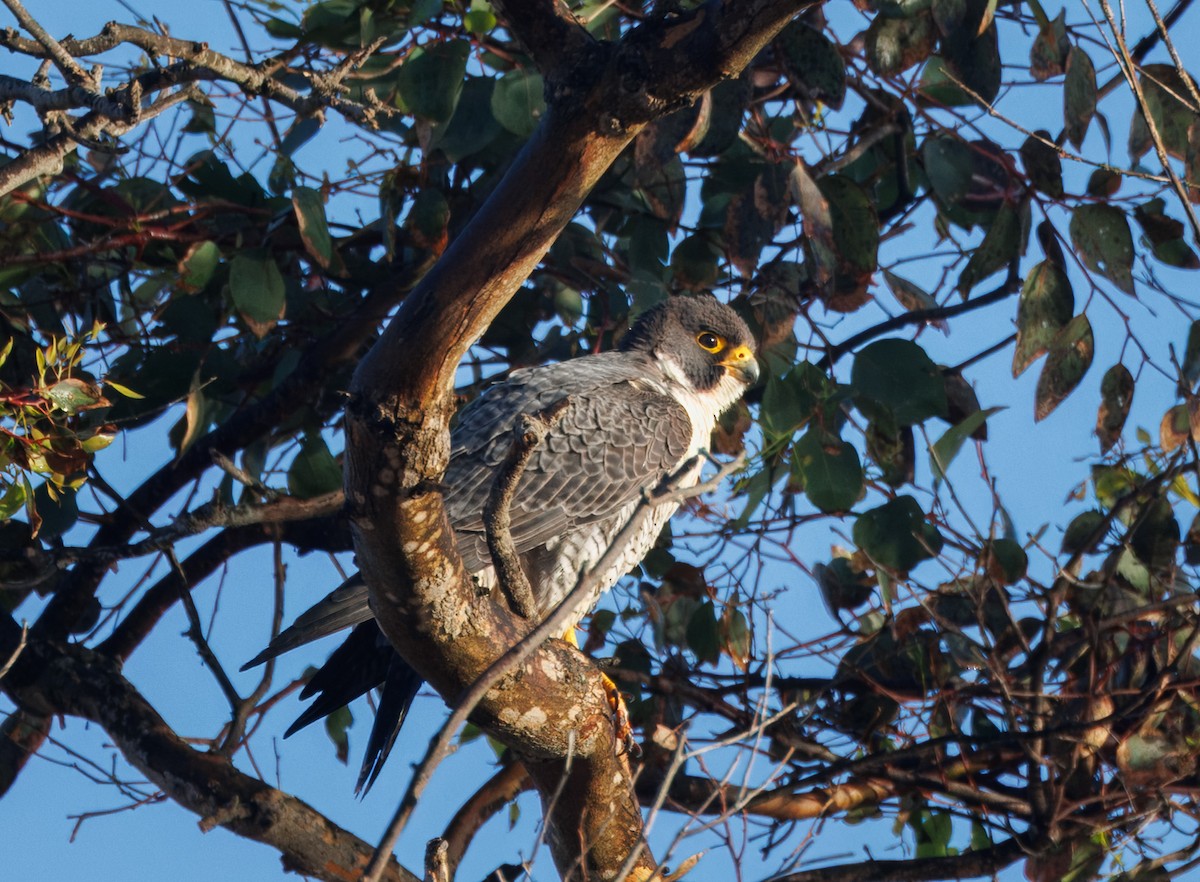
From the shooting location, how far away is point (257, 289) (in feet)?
11.0

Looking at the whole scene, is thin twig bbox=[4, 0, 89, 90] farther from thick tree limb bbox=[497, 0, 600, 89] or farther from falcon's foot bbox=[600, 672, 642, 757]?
falcon's foot bbox=[600, 672, 642, 757]

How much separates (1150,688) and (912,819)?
3.40ft

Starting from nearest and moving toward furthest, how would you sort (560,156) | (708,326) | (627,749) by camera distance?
(560,156) < (627,749) < (708,326)

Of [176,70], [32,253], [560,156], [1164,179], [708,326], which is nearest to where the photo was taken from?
[560,156]

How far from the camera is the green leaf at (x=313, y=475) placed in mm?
3584

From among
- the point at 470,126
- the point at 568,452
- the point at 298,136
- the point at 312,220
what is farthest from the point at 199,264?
the point at 568,452

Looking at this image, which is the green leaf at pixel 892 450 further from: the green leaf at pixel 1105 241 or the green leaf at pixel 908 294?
the green leaf at pixel 1105 241

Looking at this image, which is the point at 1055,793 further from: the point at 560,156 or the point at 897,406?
the point at 560,156

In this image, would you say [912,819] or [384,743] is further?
[912,819]

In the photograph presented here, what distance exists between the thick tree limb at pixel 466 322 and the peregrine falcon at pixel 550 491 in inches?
25.5

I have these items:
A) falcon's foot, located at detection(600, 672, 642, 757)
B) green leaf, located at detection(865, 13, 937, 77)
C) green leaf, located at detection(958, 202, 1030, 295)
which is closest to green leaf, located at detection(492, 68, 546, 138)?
green leaf, located at detection(865, 13, 937, 77)

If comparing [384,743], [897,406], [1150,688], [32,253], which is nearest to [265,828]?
[384,743]

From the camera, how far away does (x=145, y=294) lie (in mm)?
4191

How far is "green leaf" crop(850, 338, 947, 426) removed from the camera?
10.5 ft
